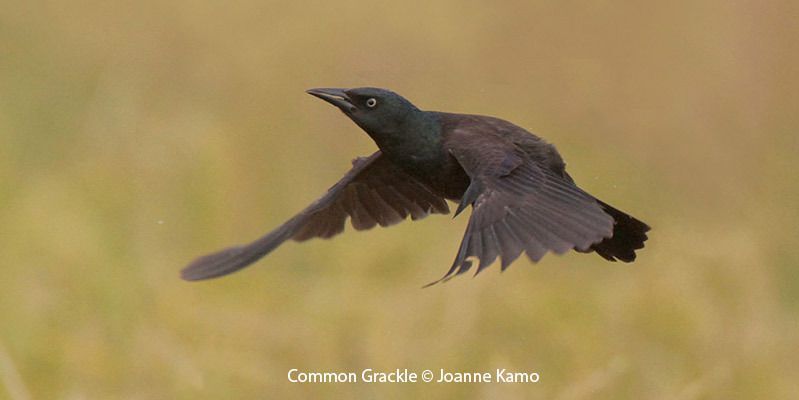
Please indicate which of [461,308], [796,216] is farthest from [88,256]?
[796,216]

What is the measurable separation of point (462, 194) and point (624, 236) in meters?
0.72

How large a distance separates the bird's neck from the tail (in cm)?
75

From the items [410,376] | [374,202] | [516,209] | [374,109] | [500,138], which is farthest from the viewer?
[410,376]

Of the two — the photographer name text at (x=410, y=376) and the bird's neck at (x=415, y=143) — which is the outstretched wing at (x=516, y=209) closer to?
the bird's neck at (x=415, y=143)

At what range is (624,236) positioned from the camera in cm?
704

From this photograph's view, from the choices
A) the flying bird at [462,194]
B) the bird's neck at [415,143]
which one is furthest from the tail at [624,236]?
the bird's neck at [415,143]

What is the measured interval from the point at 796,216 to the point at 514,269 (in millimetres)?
1840

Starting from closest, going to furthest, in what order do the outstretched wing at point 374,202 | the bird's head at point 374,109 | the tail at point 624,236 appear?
the tail at point 624,236
the bird's head at point 374,109
the outstretched wing at point 374,202

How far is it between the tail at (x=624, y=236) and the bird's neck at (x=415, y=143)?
29.6 inches

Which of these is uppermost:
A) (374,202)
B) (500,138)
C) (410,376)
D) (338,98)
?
(500,138)

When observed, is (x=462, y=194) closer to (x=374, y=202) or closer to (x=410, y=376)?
(x=374, y=202)

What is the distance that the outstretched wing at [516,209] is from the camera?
20.6 feet

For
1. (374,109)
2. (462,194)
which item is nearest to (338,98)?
(374,109)

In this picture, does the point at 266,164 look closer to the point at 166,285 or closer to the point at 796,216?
the point at 166,285
